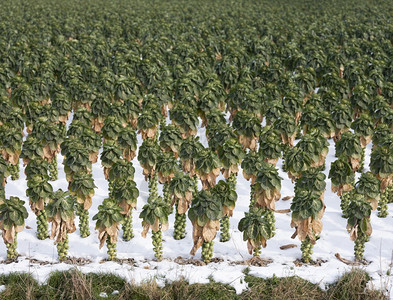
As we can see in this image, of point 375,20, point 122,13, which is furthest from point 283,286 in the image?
point 122,13

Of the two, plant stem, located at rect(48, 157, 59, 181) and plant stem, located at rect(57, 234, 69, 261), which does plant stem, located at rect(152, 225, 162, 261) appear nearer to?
plant stem, located at rect(57, 234, 69, 261)

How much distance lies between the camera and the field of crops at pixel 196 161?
11.5m

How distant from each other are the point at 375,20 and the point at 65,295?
114 ft

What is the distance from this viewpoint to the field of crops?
37.6 ft

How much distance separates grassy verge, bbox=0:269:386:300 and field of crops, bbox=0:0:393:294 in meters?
0.68

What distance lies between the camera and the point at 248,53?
2678 cm

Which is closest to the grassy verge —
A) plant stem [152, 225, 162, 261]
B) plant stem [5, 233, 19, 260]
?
plant stem [5, 233, 19, 260]

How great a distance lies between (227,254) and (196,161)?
9.56ft

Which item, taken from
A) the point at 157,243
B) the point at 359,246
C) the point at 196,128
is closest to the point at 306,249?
the point at 359,246

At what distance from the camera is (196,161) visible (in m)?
13.1

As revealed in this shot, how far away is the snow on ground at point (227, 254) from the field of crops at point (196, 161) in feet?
0.20

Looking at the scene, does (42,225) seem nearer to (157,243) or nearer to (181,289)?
(157,243)

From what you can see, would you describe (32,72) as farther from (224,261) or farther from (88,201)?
(224,261)

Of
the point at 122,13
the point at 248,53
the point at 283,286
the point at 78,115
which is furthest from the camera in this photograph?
the point at 122,13
